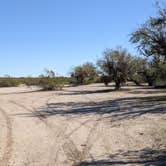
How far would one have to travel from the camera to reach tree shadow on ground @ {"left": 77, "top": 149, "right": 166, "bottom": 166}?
1001 cm

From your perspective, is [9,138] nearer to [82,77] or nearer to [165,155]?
[165,155]

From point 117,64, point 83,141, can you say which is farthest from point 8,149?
point 117,64

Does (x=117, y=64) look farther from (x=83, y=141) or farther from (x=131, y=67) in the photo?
(x=83, y=141)

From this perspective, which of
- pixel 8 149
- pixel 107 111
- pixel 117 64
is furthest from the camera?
pixel 117 64

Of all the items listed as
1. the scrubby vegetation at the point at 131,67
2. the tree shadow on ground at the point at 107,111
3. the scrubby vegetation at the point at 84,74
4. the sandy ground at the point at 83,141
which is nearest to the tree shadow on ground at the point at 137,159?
the sandy ground at the point at 83,141

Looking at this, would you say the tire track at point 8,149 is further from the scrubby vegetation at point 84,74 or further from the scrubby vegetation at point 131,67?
the scrubby vegetation at point 84,74

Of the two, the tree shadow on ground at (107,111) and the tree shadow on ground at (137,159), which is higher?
the tree shadow on ground at (107,111)

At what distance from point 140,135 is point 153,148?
2.80 meters

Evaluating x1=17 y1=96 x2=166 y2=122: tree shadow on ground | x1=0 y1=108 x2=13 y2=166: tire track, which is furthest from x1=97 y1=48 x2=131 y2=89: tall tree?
x1=0 y1=108 x2=13 y2=166: tire track

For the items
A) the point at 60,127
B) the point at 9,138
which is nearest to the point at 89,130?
the point at 60,127

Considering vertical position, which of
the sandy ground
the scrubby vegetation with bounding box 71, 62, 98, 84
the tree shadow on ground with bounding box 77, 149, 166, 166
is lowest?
the tree shadow on ground with bounding box 77, 149, 166, 166

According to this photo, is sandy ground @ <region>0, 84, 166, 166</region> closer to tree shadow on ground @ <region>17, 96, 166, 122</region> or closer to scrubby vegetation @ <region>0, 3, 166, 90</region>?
tree shadow on ground @ <region>17, 96, 166, 122</region>

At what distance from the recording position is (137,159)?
34.3ft

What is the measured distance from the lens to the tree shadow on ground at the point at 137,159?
10008mm
